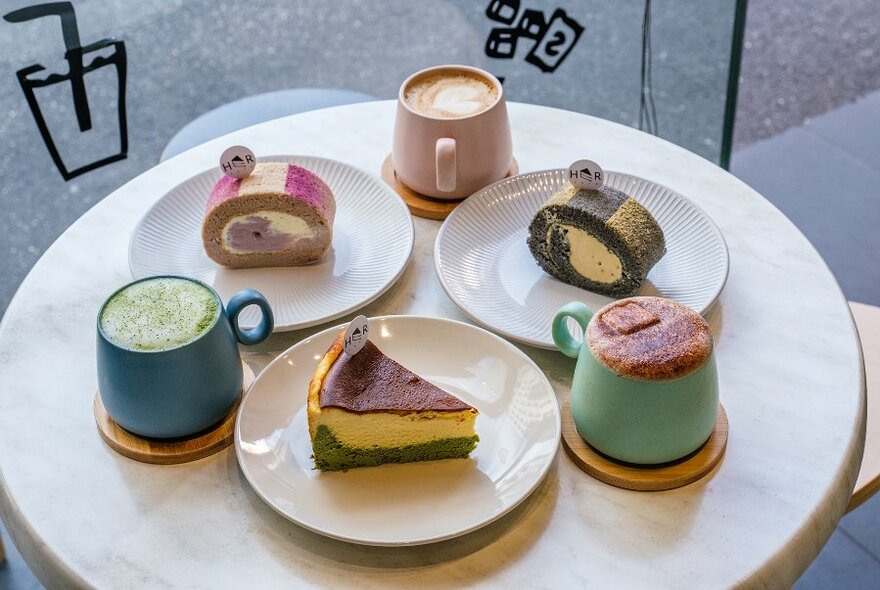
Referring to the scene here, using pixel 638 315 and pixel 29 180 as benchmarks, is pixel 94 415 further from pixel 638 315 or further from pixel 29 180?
pixel 29 180

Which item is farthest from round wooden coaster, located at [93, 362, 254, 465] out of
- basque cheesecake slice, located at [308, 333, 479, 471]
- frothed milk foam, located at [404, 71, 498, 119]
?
frothed milk foam, located at [404, 71, 498, 119]

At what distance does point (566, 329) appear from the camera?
4.41 feet

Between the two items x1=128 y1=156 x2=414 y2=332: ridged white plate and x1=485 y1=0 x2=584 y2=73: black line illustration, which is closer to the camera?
x1=128 y1=156 x2=414 y2=332: ridged white plate

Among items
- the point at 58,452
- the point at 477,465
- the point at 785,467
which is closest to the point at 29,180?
the point at 58,452

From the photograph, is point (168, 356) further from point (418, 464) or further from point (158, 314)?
point (418, 464)

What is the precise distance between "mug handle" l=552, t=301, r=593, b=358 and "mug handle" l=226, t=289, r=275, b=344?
1.22 ft

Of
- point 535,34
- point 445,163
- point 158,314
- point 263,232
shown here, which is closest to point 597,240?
point 445,163

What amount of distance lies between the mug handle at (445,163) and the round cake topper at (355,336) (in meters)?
0.47

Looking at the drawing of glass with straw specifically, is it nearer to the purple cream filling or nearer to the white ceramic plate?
the purple cream filling

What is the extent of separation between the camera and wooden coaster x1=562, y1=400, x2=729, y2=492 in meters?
1.21

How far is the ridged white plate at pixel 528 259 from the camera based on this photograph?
1.48 m

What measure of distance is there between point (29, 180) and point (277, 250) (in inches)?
65.0

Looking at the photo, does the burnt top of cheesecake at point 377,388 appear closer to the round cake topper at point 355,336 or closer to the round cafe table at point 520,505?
the round cake topper at point 355,336

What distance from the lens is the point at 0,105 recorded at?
2.69 metres
